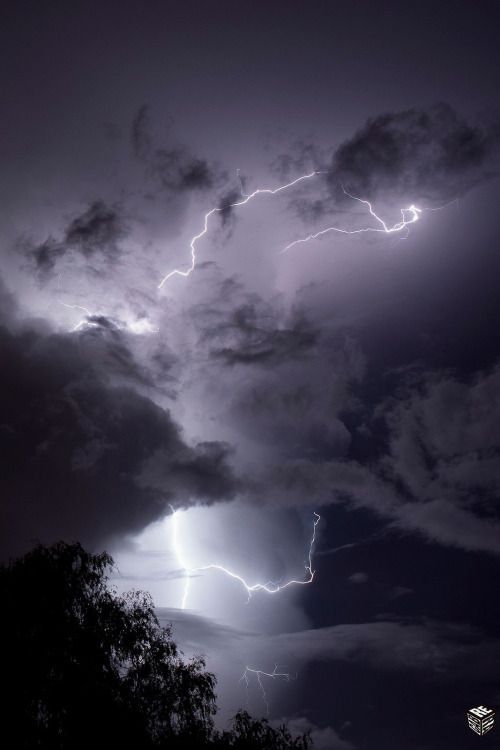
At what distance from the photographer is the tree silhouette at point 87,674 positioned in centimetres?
1327

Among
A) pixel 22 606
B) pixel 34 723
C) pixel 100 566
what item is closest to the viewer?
pixel 34 723

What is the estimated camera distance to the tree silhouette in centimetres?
1327

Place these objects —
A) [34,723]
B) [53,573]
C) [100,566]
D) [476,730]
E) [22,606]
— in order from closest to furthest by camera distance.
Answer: [34,723]
[22,606]
[53,573]
[100,566]
[476,730]

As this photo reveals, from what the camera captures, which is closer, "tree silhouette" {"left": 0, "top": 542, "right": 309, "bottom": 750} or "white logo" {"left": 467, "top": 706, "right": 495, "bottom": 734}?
"tree silhouette" {"left": 0, "top": 542, "right": 309, "bottom": 750}

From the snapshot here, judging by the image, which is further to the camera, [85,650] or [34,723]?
[85,650]

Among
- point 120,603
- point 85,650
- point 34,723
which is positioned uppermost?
point 120,603

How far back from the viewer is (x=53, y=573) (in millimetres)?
15836

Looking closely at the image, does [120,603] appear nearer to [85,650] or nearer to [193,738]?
[85,650]

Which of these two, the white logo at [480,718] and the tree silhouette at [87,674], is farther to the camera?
the white logo at [480,718]

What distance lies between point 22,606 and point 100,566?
2751 mm

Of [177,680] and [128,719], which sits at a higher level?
[177,680]

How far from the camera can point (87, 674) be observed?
14.2m

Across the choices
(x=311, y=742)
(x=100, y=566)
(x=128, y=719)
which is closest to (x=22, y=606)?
(x=100, y=566)

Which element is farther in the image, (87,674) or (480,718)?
(480,718)
